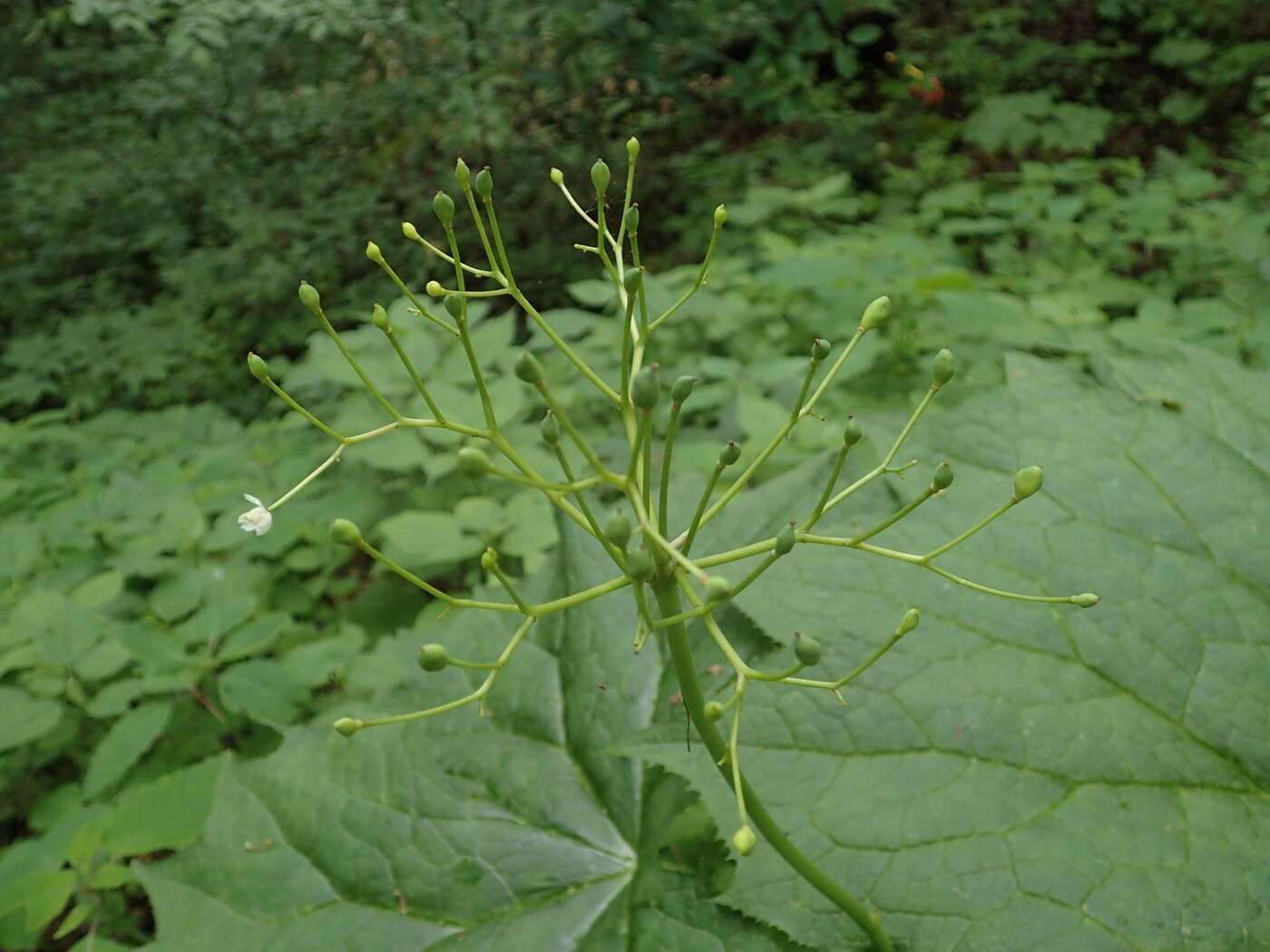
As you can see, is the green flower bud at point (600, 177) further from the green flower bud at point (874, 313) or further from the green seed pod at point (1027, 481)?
the green seed pod at point (1027, 481)

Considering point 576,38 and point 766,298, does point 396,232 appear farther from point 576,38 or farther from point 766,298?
point 766,298

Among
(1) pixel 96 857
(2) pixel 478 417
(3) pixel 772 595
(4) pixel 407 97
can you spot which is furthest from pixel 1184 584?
(4) pixel 407 97

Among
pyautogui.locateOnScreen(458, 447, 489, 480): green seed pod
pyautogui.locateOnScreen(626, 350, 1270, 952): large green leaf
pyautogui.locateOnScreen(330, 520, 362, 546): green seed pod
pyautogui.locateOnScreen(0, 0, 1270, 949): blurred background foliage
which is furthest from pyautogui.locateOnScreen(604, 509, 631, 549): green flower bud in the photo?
pyautogui.locateOnScreen(0, 0, 1270, 949): blurred background foliage

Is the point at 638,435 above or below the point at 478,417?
above

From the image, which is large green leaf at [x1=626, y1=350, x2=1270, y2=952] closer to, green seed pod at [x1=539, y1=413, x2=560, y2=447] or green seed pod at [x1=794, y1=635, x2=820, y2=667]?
green seed pod at [x1=794, y1=635, x2=820, y2=667]

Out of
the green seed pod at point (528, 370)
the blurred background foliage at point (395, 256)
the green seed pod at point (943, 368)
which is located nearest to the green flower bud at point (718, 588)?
the green seed pod at point (528, 370)

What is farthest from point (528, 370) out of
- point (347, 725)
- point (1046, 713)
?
point (1046, 713)
